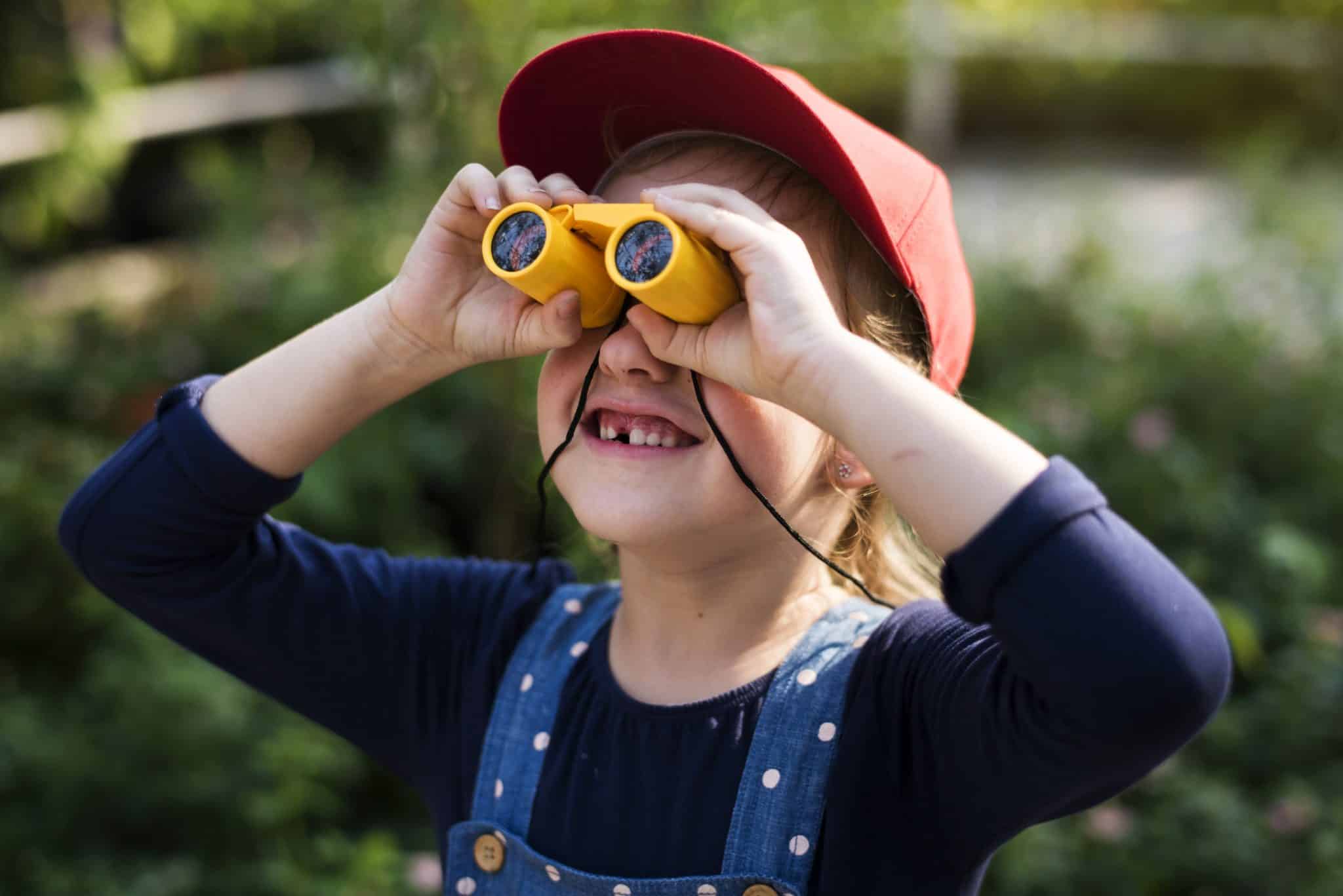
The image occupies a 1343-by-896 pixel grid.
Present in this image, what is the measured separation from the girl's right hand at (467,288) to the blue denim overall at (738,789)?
40 cm

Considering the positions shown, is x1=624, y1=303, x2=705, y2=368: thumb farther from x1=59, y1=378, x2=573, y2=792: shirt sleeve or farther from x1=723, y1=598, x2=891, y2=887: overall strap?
x1=59, y1=378, x2=573, y2=792: shirt sleeve

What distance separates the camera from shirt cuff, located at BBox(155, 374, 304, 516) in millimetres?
1637

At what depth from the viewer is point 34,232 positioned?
5.34 metres

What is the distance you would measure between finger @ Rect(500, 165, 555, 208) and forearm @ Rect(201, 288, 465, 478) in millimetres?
241

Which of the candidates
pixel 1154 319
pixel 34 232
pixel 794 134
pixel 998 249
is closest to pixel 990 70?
pixel 998 249

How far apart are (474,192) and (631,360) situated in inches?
10.8

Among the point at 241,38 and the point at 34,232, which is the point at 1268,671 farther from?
the point at 241,38

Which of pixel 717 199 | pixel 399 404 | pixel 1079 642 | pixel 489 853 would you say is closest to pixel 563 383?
pixel 717 199

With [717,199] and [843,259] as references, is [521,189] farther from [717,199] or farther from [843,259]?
[843,259]

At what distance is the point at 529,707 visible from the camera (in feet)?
5.42

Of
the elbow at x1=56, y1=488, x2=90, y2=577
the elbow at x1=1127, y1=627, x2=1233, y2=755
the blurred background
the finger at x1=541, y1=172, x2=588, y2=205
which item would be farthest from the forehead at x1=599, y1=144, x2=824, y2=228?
the blurred background

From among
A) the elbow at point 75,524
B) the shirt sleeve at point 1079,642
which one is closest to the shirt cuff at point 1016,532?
the shirt sleeve at point 1079,642

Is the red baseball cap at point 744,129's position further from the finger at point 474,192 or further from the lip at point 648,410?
the lip at point 648,410

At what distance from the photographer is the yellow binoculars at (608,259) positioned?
1298mm
